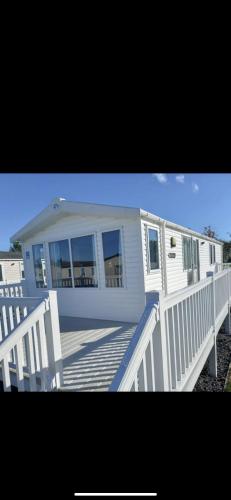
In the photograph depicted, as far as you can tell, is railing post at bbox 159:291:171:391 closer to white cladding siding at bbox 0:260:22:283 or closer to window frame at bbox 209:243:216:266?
window frame at bbox 209:243:216:266

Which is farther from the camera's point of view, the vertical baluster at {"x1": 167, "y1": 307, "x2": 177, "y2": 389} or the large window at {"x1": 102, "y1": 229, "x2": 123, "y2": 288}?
the large window at {"x1": 102, "y1": 229, "x2": 123, "y2": 288}

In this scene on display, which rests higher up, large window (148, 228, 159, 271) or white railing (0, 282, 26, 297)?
large window (148, 228, 159, 271)

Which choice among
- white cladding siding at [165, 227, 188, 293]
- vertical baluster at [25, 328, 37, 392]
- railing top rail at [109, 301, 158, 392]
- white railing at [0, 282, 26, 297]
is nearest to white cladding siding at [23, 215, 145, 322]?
white railing at [0, 282, 26, 297]

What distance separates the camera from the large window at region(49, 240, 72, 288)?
551 centimetres

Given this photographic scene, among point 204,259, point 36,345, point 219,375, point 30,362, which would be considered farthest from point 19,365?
point 204,259

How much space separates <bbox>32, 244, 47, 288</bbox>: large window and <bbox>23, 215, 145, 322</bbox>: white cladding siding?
25 cm

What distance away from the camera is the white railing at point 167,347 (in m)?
1.11

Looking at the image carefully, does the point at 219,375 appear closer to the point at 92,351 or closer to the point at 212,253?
the point at 92,351

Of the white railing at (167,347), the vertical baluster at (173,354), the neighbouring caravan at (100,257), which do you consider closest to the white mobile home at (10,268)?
the neighbouring caravan at (100,257)
